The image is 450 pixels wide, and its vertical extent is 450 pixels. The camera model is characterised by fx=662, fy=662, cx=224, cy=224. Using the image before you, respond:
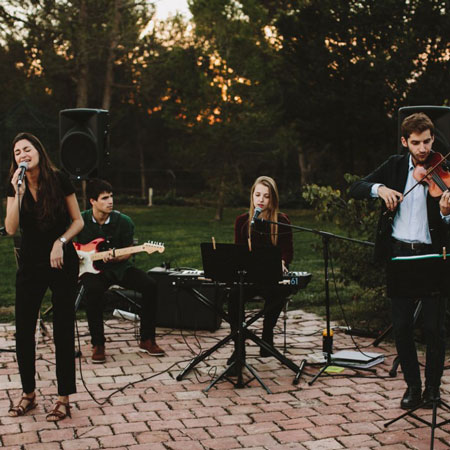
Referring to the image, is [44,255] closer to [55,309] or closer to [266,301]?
[55,309]

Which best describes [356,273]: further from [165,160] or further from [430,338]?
[165,160]

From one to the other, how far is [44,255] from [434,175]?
250 centimetres

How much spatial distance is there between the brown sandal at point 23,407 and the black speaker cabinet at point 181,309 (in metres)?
2.43

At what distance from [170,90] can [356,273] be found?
18.7m

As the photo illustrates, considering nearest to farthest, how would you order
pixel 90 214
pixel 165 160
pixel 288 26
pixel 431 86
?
pixel 90 214 → pixel 431 86 → pixel 288 26 → pixel 165 160

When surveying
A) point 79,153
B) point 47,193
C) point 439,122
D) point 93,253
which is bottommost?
point 93,253

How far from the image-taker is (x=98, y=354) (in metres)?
5.77

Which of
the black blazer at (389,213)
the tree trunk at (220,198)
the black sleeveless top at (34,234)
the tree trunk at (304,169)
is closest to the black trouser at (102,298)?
the black sleeveless top at (34,234)

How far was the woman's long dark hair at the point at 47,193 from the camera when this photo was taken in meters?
4.23

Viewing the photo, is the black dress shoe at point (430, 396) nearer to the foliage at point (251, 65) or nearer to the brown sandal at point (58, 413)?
the brown sandal at point (58, 413)

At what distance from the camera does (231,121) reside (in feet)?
68.8

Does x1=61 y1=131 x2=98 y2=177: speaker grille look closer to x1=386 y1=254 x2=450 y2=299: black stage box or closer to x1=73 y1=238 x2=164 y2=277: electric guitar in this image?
x1=73 y1=238 x2=164 y2=277: electric guitar

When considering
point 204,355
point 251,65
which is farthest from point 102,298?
point 251,65

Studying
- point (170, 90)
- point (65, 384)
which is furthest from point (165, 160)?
point (65, 384)
